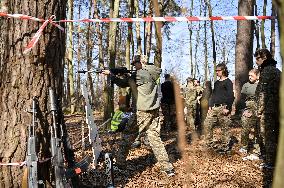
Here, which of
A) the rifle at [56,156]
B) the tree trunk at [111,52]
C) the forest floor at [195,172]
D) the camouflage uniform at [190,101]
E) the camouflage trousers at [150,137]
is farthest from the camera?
the camouflage uniform at [190,101]

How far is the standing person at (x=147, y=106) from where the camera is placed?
579 cm

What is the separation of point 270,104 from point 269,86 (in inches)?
10.8

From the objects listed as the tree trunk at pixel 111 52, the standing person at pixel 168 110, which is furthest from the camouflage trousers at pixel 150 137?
the standing person at pixel 168 110

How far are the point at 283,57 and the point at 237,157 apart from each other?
6113mm

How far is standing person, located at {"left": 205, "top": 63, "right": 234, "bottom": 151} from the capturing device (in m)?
7.11

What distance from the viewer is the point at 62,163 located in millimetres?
3807

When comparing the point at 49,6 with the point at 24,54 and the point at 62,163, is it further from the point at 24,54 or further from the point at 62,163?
the point at 62,163

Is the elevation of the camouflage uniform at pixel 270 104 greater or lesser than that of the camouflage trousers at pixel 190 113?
greater

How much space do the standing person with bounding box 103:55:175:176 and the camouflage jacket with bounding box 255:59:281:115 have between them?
1645 mm

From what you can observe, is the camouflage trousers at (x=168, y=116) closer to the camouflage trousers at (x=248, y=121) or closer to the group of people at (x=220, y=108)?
the group of people at (x=220, y=108)

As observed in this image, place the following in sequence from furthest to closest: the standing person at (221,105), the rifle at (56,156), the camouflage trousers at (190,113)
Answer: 1. the camouflage trousers at (190,113)
2. the standing person at (221,105)
3. the rifle at (56,156)

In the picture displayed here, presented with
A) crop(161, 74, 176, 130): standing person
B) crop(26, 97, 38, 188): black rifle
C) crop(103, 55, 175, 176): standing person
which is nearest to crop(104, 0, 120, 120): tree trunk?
crop(161, 74, 176, 130): standing person

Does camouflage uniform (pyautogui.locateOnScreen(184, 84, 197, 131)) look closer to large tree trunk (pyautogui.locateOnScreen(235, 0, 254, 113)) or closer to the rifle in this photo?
large tree trunk (pyautogui.locateOnScreen(235, 0, 254, 113))

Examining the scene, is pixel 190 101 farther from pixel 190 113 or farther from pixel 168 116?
pixel 168 116
